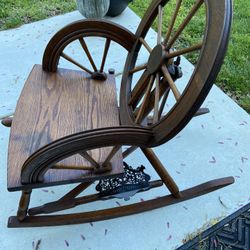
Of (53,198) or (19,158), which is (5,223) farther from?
(19,158)

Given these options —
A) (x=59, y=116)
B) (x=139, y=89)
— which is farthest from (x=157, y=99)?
(x=59, y=116)

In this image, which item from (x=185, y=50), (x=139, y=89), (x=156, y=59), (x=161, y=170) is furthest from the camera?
(x=161, y=170)

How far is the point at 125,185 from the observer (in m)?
1.41

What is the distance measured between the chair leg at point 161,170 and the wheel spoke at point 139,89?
0.61ft

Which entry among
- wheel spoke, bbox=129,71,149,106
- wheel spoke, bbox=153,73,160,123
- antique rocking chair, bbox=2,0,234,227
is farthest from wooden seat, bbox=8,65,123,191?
wheel spoke, bbox=153,73,160,123

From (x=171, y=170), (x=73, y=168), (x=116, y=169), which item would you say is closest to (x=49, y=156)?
(x=73, y=168)

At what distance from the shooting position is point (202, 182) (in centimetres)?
161

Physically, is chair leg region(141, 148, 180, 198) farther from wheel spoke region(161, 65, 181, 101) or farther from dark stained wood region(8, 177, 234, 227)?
wheel spoke region(161, 65, 181, 101)

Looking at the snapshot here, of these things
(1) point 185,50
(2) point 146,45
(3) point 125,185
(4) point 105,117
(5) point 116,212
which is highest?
(2) point 146,45

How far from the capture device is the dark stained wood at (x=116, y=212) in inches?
54.0

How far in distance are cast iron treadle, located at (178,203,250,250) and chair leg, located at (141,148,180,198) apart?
0.20 meters

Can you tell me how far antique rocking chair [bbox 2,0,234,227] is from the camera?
921mm

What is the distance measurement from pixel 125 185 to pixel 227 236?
18.8 inches

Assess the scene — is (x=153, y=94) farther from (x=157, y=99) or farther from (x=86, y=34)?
(x=86, y=34)
